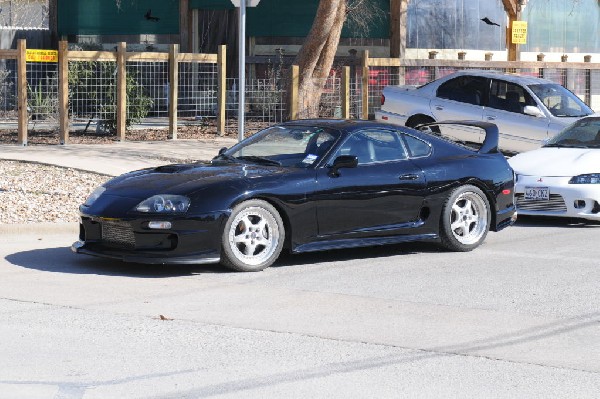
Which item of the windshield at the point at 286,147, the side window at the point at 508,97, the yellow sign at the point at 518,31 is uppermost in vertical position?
the yellow sign at the point at 518,31

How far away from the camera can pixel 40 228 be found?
12.2 meters

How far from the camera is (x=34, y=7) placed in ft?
186

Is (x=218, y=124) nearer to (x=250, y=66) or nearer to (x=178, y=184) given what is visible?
(x=250, y=66)

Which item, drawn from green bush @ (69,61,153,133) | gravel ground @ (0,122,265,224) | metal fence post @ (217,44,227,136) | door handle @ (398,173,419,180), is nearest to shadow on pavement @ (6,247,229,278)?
gravel ground @ (0,122,265,224)

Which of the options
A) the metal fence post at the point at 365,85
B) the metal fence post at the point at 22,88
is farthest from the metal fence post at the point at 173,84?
the metal fence post at the point at 365,85

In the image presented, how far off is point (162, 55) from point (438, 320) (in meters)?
15.6

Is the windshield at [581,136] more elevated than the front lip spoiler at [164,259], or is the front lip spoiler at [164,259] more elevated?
the windshield at [581,136]

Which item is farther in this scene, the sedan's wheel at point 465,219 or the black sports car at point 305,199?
the sedan's wheel at point 465,219

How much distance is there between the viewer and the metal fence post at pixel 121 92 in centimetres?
2194

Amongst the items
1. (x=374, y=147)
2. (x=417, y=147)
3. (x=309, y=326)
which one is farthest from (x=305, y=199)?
(x=309, y=326)

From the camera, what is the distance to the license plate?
13.6 metres

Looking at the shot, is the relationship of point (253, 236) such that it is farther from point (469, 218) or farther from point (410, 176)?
point (469, 218)

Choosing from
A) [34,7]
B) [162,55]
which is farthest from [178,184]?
[34,7]

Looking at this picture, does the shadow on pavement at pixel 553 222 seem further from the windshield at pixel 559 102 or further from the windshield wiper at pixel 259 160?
the windshield at pixel 559 102
